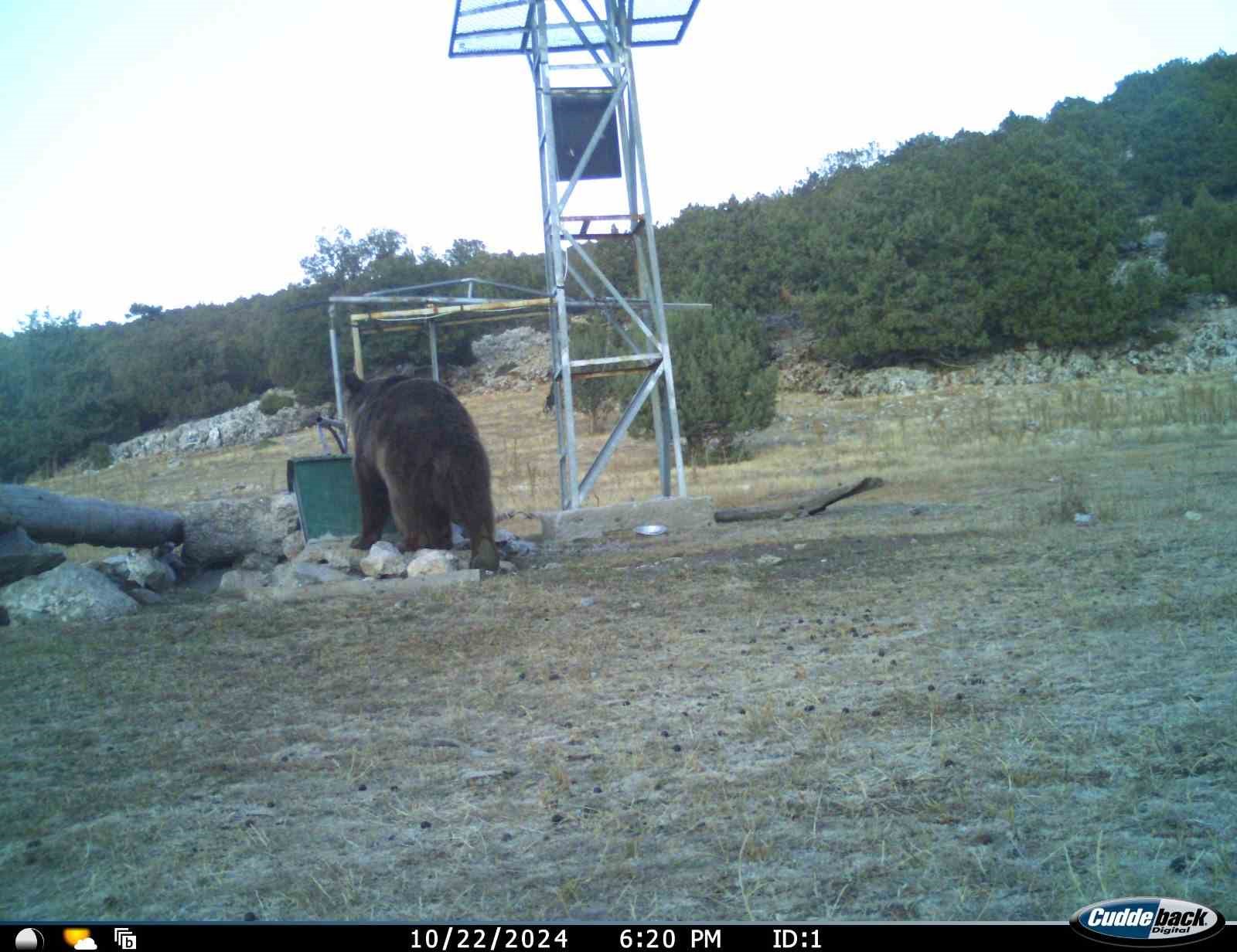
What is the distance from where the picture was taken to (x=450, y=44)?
1126 cm

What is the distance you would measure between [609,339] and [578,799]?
20.6m

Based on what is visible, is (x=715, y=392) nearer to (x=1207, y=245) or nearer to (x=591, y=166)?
(x=591, y=166)

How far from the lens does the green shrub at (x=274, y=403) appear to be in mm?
31031

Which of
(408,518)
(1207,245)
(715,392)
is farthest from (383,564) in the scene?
(1207,245)

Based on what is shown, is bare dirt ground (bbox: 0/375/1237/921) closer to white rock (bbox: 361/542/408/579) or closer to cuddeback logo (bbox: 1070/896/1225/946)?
cuddeback logo (bbox: 1070/896/1225/946)

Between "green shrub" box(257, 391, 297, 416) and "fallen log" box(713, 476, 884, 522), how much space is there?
2279cm

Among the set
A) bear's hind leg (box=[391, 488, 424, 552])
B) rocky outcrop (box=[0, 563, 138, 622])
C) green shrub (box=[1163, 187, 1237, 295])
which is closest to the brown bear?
bear's hind leg (box=[391, 488, 424, 552])

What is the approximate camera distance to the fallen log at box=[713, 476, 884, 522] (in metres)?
10.6

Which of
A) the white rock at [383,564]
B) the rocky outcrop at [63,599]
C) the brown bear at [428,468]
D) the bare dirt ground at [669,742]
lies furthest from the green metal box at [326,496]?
the rocky outcrop at [63,599]

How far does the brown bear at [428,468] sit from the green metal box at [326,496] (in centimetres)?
62

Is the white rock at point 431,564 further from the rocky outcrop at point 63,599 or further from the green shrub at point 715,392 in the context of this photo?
the green shrub at point 715,392

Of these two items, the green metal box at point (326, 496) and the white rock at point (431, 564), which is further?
the green metal box at point (326, 496)

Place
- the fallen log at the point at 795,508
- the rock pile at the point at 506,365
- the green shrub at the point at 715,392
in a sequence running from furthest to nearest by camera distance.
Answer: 1. the rock pile at the point at 506,365
2. the green shrub at the point at 715,392
3. the fallen log at the point at 795,508

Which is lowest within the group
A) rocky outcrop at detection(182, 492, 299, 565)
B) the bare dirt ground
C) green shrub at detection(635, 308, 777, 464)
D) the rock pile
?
the bare dirt ground
